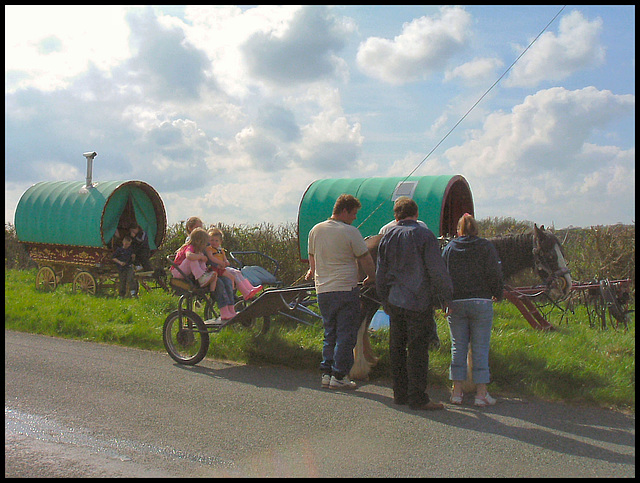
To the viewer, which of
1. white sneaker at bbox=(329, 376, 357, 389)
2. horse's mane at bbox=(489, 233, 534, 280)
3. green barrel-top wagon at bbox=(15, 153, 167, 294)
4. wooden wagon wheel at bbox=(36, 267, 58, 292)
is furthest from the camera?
wooden wagon wheel at bbox=(36, 267, 58, 292)

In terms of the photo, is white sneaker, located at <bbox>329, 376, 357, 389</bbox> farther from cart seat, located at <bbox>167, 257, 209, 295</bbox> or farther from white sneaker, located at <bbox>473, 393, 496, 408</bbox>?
cart seat, located at <bbox>167, 257, 209, 295</bbox>

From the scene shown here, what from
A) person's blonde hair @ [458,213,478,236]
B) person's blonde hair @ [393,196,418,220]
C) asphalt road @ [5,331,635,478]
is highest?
person's blonde hair @ [393,196,418,220]

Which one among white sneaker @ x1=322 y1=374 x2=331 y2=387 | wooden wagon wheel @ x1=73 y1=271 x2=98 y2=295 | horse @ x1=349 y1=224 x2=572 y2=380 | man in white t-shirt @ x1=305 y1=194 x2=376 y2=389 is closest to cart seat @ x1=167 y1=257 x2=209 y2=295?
man in white t-shirt @ x1=305 y1=194 x2=376 y2=389

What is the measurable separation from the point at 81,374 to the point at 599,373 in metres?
5.26

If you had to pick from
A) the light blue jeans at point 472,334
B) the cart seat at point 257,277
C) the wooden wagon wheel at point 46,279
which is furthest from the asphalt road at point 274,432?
the wooden wagon wheel at point 46,279

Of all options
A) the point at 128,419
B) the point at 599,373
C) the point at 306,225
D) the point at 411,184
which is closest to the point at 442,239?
the point at 599,373

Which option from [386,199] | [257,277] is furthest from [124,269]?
[257,277]

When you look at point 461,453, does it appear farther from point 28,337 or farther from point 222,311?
point 28,337

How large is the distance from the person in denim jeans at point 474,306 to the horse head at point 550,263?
2162 millimetres

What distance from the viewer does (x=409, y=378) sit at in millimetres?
5504

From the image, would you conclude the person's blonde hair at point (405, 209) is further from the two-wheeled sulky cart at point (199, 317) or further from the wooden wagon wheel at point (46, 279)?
the wooden wagon wheel at point (46, 279)

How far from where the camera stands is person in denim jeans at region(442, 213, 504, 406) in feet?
18.2

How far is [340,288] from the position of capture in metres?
6.21

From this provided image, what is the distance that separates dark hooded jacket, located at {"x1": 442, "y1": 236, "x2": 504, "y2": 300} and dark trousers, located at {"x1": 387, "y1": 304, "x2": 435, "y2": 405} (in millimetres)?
373
